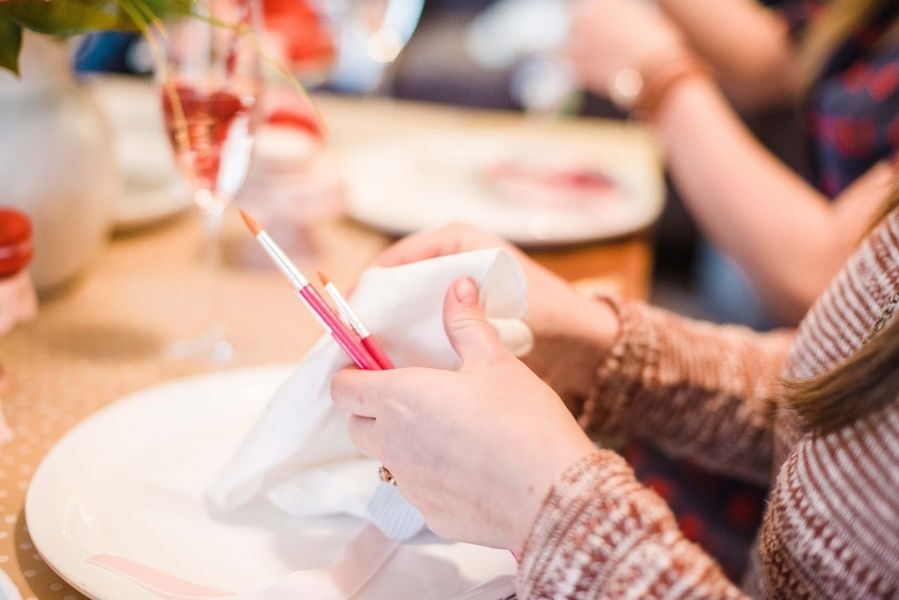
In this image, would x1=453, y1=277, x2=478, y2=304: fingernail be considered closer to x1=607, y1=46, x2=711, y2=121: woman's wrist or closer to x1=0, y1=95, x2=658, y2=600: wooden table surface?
x1=0, y1=95, x2=658, y2=600: wooden table surface

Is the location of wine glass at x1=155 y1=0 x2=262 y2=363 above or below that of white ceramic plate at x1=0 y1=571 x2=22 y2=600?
above

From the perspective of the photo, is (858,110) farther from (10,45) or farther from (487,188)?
(10,45)

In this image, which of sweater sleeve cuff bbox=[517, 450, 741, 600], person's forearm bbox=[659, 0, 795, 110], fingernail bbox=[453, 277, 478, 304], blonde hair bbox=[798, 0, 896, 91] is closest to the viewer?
sweater sleeve cuff bbox=[517, 450, 741, 600]

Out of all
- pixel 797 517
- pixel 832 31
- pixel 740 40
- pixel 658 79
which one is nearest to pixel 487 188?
pixel 658 79

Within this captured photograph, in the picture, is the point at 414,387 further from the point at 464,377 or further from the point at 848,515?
the point at 848,515

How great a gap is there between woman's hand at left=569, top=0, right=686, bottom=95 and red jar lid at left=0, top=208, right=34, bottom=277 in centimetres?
87

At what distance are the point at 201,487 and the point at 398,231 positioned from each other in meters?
0.49

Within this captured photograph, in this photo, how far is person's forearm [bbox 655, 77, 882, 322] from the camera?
3.22ft

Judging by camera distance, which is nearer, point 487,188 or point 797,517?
point 797,517

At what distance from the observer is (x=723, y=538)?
932 mm

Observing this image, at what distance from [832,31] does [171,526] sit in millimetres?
1097

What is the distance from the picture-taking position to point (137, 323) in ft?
2.40

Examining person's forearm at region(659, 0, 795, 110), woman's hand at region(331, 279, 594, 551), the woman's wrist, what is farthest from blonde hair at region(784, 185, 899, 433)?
person's forearm at region(659, 0, 795, 110)

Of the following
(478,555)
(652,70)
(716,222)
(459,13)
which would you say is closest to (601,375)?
(478,555)
